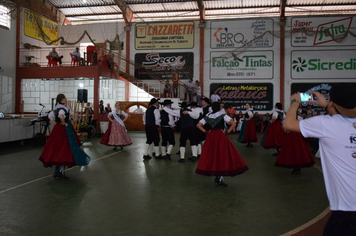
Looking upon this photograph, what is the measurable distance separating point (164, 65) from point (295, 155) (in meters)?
16.1

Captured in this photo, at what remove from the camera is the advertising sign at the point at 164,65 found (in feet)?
72.3

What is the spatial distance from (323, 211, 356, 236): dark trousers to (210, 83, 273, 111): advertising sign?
1921 cm

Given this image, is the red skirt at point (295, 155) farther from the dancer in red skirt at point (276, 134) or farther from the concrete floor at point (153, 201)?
the dancer in red skirt at point (276, 134)

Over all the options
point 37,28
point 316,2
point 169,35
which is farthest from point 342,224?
point 316,2

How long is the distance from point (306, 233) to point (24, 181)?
5102 millimetres

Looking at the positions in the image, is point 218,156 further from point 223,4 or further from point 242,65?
point 223,4

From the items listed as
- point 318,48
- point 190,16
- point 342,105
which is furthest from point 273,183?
point 190,16

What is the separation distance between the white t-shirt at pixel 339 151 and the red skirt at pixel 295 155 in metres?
5.18

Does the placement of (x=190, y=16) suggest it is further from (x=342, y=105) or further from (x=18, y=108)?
(x=342, y=105)

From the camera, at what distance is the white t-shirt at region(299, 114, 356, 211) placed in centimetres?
205

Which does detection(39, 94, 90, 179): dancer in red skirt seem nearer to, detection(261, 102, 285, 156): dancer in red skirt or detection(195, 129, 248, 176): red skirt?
detection(195, 129, 248, 176): red skirt

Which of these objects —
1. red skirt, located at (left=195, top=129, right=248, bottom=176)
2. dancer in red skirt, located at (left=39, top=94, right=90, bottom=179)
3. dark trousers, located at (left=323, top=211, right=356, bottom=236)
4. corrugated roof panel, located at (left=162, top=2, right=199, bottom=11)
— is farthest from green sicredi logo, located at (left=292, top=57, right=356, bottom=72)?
dark trousers, located at (left=323, top=211, right=356, bottom=236)

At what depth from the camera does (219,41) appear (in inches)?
854

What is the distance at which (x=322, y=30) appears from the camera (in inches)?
785
